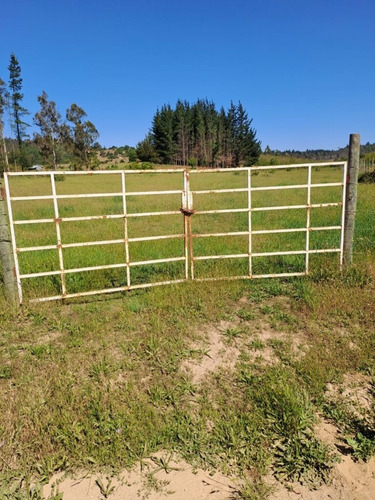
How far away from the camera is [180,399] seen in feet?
11.2

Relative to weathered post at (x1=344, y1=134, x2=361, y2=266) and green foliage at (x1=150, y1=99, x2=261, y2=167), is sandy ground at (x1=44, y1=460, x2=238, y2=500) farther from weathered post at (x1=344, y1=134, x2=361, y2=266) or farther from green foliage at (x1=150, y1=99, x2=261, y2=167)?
green foliage at (x1=150, y1=99, x2=261, y2=167)

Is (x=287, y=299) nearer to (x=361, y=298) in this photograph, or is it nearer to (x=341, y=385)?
(x=361, y=298)

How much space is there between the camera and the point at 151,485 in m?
2.62

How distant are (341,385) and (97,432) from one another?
7.89 ft

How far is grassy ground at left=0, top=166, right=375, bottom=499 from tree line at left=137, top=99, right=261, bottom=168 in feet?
246

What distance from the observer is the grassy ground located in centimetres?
281

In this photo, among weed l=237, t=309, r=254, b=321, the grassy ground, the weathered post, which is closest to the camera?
the grassy ground

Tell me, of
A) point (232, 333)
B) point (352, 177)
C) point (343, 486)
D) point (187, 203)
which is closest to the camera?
point (343, 486)

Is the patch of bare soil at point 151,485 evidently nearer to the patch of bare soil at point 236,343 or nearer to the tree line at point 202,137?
the patch of bare soil at point 236,343

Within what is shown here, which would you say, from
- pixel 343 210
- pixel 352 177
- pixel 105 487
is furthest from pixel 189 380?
pixel 352 177

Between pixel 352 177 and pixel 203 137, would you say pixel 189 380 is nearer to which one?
pixel 352 177

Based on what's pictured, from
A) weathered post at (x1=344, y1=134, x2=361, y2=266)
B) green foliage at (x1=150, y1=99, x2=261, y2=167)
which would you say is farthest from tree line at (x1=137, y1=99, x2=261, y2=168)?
weathered post at (x1=344, y1=134, x2=361, y2=266)

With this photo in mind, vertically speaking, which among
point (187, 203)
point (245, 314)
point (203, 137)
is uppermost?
point (203, 137)

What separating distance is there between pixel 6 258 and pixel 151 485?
3789 millimetres
